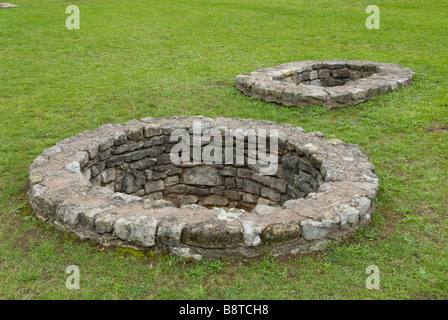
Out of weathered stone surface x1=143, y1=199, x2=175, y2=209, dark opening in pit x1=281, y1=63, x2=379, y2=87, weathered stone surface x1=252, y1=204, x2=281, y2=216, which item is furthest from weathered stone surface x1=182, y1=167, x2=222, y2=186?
dark opening in pit x1=281, y1=63, x2=379, y2=87

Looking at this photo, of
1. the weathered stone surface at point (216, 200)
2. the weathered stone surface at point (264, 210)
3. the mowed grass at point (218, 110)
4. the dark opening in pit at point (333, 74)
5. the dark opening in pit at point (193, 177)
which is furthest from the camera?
the dark opening in pit at point (333, 74)

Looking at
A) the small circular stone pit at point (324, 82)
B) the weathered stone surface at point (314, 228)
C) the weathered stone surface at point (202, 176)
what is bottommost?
the weathered stone surface at point (202, 176)

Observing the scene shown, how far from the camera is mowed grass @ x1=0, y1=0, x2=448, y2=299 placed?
4.80m

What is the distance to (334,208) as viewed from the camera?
5469mm

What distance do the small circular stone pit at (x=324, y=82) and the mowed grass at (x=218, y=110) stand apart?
0.31 metres

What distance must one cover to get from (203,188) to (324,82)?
275 inches

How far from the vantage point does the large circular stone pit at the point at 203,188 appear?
5145 mm

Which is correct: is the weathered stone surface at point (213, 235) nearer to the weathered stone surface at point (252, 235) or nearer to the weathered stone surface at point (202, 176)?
the weathered stone surface at point (252, 235)

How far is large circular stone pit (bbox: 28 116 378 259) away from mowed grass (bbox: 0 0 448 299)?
24 centimetres

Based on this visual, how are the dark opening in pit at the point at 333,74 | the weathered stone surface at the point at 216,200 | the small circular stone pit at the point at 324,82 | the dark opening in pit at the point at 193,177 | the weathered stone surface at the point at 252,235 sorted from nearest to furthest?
the weathered stone surface at the point at 252,235
the dark opening in pit at the point at 193,177
the weathered stone surface at the point at 216,200
the small circular stone pit at the point at 324,82
the dark opening in pit at the point at 333,74

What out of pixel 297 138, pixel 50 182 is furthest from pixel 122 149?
pixel 297 138

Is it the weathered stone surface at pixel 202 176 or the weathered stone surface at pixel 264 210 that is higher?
the weathered stone surface at pixel 264 210

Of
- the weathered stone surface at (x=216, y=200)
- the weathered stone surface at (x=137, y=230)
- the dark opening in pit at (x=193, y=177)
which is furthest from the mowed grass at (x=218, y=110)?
the weathered stone surface at (x=216, y=200)

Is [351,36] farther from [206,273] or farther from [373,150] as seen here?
[206,273]
